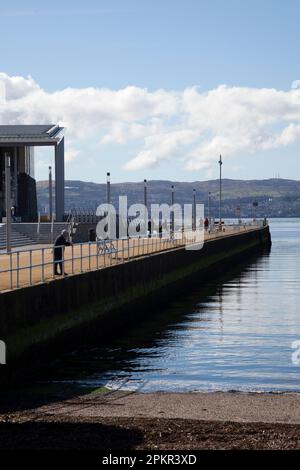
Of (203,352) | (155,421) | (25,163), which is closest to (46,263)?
(203,352)

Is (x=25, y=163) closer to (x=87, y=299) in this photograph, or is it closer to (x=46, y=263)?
(x=87, y=299)

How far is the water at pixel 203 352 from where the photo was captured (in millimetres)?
23781

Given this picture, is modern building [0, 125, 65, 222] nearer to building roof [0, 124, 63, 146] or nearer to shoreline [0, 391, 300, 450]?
building roof [0, 124, 63, 146]

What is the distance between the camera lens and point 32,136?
80.4 meters

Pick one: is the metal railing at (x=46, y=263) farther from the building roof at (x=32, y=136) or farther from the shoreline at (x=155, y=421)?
the building roof at (x=32, y=136)

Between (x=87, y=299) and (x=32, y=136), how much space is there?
162ft

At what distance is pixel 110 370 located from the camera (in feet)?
84.0

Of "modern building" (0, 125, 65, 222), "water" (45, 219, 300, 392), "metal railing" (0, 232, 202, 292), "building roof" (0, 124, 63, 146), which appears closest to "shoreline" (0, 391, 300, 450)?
"water" (45, 219, 300, 392)

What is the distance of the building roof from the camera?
261 ft

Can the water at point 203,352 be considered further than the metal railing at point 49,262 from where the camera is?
No

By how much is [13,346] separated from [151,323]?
1507cm

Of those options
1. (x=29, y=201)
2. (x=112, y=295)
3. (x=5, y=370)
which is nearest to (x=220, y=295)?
(x=112, y=295)

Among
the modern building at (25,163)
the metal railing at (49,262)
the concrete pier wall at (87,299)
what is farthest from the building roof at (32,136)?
the concrete pier wall at (87,299)
